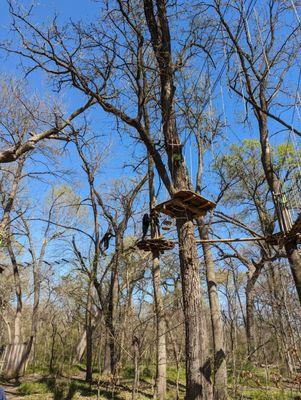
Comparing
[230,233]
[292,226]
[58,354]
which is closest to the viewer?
[292,226]

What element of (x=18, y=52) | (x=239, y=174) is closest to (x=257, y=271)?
(x=239, y=174)

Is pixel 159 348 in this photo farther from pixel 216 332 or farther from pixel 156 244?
pixel 156 244

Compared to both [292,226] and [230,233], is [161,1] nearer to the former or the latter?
[292,226]

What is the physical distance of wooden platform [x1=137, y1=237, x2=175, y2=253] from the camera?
25.0 ft

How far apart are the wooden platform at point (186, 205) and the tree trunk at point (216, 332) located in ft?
6.16

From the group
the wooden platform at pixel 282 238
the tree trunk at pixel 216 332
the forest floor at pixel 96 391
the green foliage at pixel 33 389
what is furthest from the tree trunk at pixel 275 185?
the green foliage at pixel 33 389

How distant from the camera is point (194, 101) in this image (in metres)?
9.87

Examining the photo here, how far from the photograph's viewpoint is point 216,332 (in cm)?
995

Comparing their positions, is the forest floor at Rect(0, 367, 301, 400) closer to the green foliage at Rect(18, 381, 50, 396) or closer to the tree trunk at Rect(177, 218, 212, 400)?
the green foliage at Rect(18, 381, 50, 396)

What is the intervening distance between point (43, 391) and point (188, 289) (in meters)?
6.89

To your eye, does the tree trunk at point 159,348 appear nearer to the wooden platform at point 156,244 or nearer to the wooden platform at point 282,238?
the wooden platform at point 156,244

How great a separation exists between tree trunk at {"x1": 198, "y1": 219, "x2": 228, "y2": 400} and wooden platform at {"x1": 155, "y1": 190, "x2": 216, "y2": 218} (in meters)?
1.88

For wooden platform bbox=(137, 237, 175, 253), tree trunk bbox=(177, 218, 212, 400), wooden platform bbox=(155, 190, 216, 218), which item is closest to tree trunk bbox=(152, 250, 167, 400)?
wooden platform bbox=(137, 237, 175, 253)

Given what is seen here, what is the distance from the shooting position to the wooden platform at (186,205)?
581 cm
